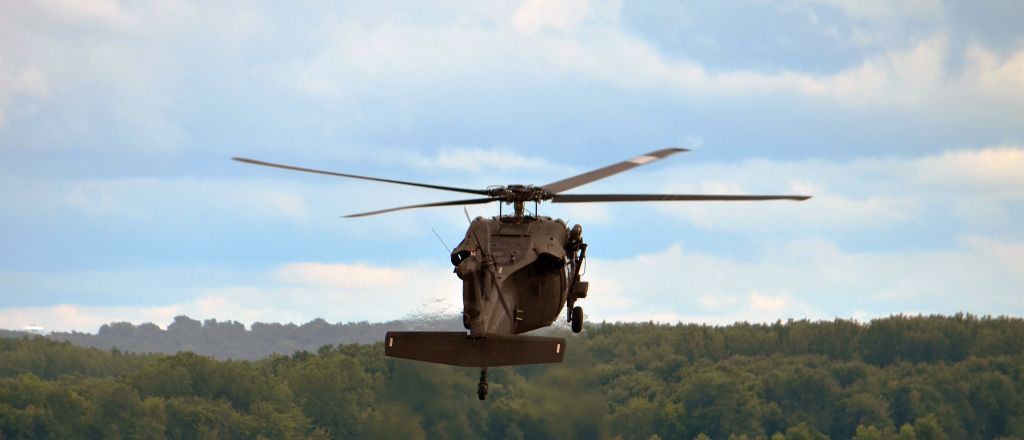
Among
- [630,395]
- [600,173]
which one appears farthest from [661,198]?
[630,395]

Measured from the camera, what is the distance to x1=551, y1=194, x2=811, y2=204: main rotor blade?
40.2 meters

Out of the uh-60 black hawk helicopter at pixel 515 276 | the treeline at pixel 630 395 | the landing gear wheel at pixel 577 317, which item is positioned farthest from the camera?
the treeline at pixel 630 395

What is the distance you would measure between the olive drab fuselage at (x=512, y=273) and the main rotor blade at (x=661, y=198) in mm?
1193

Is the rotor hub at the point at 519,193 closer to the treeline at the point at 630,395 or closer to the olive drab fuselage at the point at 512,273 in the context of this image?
the olive drab fuselage at the point at 512,273

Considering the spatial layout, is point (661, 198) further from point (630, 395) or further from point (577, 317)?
point (630, 395)

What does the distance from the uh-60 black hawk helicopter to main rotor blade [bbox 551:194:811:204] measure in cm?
2

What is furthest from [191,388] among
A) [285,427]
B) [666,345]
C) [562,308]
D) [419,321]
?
[562,308]

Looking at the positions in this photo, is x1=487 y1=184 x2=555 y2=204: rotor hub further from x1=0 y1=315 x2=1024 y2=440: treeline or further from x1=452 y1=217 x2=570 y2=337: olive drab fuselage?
x1=0 y1=315 x2=1024 y2=440: treeline

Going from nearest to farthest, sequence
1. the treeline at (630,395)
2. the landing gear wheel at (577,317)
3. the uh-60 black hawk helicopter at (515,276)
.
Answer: the uh-60 black hawk helicopter at (515,276) → the landing gear wheel at (577,317) → the treeline at (630,395)

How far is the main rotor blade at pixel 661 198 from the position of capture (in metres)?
40.2

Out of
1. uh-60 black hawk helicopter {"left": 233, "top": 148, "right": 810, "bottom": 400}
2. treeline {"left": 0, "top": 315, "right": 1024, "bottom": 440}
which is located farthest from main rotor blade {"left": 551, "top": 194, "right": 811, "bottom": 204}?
treeline {"left": 0, "top": 315, "right": 1024, "bottom": 440}

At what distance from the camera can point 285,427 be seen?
15962 cm

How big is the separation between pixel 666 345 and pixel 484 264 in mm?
146447

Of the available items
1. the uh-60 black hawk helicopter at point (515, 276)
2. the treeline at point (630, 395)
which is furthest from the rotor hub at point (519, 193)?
the treeline at point (630, 395)
